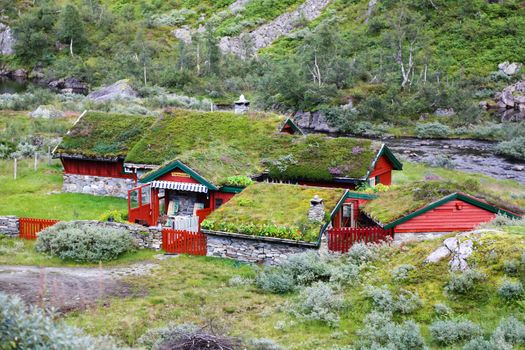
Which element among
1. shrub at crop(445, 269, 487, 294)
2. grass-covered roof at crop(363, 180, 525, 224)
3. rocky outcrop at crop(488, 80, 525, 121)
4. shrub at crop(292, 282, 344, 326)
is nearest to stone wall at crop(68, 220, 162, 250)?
shrub at crop(292, 282, 344, 326)

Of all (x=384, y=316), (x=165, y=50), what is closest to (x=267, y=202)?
(x=384, y=316)

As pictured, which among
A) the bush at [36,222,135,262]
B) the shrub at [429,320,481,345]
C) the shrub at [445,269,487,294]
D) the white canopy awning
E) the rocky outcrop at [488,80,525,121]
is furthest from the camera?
the rocky outcrop at [488,80,525,121]

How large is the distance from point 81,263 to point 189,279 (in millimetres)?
4152

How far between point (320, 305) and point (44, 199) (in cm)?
1974

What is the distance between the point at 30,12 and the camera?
103 meters

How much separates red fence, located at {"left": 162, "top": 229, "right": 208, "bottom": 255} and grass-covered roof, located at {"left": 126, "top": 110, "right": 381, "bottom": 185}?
4.18 m

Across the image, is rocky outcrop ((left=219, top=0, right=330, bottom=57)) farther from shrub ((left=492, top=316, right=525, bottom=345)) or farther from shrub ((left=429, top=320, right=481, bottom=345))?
shrub ((left=492, top=316, right=525, bottom=345))

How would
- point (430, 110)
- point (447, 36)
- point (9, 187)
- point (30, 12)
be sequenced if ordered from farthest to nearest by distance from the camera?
point (30, 12), point (447, 36), point (430, 110), point (9, 187)

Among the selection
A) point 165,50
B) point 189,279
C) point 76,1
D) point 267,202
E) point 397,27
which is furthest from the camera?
point 76,1

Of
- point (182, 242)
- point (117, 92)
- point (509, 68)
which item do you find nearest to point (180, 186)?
point (182, 242)

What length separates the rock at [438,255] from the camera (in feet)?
55.7

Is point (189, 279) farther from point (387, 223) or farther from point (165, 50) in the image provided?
point (165, 50)

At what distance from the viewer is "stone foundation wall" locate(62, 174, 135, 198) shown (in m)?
32.7

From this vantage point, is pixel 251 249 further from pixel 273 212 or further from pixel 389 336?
pixel 389 336
